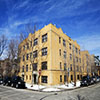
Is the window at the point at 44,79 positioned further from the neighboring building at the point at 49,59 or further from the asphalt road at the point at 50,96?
the asphalt road at the point at 50,96

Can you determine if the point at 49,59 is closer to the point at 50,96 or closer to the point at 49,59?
the point at 49,59

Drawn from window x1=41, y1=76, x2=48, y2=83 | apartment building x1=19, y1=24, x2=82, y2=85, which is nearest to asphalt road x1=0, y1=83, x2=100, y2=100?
apartment building x1=19, y1=24, x2=82, y2=85

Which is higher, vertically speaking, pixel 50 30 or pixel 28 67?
pixel 50 30

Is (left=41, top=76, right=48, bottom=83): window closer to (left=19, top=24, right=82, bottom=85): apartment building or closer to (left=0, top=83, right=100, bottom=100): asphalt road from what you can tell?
(left=19, top=24, right=82, bottom=85): apartment building

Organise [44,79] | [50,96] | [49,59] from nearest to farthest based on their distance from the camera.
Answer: [50,96], [49,59], [44,79]

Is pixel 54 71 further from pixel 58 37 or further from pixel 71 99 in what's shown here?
pixel 71 99

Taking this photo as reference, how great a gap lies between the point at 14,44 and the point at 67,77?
19311mm

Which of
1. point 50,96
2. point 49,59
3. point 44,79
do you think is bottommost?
point 44,79

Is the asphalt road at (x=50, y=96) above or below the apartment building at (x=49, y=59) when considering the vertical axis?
below

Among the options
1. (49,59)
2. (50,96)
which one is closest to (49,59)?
(49,59)

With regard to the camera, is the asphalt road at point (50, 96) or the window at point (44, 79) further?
the window at point (44, 79)

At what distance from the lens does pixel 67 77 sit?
24.2m

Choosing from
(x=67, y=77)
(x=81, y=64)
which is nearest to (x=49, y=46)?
(x=67, y=77)

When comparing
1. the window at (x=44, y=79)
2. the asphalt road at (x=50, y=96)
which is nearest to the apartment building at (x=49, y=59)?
the window at (x=44, y=79)
